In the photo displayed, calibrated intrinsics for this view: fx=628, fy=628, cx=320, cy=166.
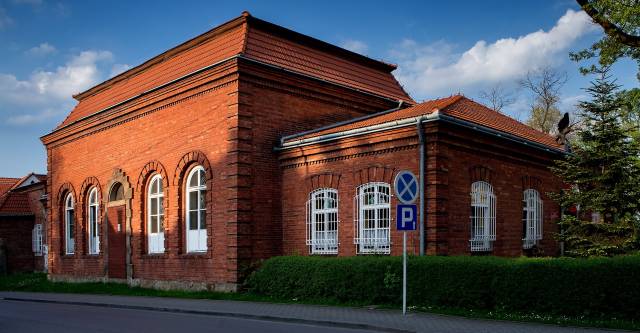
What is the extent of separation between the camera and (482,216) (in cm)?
1734

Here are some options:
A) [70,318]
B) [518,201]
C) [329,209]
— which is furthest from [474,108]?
[70,318]

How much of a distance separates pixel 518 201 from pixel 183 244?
1054 cm

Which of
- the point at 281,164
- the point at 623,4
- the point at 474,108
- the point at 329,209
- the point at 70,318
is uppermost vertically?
the point at 623,4

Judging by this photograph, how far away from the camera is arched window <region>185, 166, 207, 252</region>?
19562 millimetres

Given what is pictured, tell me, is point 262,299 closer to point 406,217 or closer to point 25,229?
point 406,217

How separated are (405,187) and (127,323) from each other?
6.29 m

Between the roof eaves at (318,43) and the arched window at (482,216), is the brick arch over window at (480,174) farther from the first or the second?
the roof eaves at (318,43)

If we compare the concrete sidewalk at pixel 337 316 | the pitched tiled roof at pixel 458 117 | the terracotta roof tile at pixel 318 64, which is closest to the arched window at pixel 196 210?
the concrete sidewalk at pixel 337 316

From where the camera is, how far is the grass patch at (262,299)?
36.5ft

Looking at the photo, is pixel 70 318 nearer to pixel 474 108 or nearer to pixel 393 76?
pixel 474 108

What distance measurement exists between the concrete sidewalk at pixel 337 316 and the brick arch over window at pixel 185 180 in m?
2.66

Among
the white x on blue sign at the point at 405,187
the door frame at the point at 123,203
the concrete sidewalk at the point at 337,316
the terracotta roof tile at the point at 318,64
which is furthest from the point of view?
the door frame at the point at 123,203

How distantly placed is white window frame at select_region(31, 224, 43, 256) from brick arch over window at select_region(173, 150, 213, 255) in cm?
2122

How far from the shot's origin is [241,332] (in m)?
11.1
